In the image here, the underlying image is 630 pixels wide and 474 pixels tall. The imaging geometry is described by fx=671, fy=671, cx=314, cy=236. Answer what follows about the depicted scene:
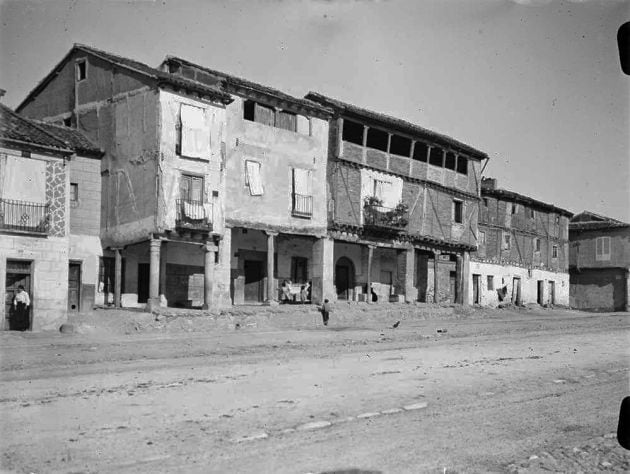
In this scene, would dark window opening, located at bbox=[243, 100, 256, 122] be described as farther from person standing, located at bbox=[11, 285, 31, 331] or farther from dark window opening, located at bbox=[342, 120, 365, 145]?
person standing, located at bbox=[11, 285, 31, 331]

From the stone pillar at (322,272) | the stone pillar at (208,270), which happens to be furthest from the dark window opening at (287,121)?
the stone pillar at (208,270)

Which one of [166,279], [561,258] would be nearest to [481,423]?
[166,279]

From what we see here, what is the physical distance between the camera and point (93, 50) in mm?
31172

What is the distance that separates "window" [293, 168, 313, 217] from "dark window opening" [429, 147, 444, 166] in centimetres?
1089

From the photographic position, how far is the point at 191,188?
94.0 feet

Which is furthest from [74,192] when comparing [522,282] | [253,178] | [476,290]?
[522,282]

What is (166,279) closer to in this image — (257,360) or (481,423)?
(257,360)

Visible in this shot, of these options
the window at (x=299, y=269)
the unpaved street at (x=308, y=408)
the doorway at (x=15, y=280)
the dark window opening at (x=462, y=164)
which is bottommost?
the unpaved street at (x=308, y=408)

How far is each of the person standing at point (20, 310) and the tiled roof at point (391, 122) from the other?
1844 cm

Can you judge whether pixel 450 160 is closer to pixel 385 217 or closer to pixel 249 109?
pixel 385 217

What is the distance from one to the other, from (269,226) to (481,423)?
2360cm

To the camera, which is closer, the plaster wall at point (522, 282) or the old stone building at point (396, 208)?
the old stone building at point (396, 208)

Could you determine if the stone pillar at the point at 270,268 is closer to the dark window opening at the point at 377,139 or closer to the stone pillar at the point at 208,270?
the stone pillar at the point at 208,270

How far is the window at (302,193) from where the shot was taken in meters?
33.6
